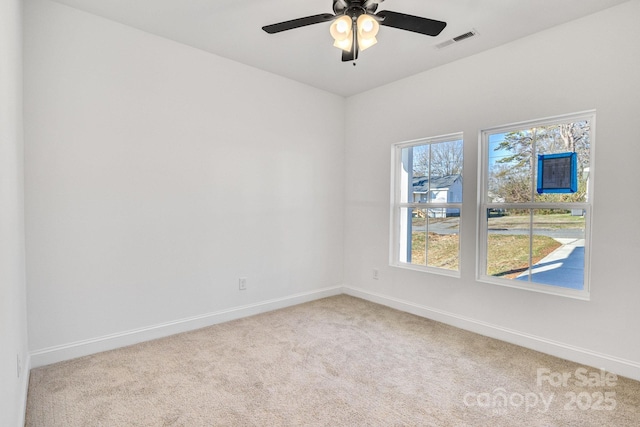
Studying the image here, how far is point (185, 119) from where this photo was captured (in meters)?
3.04

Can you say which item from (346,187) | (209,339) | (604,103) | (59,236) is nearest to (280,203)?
(346,187)

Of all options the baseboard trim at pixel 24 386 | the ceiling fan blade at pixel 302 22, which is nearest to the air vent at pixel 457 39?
the ceiling fan blade at pixel 302 22

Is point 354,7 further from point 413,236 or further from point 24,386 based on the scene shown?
point 24,386

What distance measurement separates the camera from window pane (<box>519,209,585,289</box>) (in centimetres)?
263

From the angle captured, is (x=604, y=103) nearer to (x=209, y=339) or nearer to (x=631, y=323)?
(x=631, y=323)

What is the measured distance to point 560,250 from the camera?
108 inches

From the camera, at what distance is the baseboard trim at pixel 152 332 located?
242 centimetres

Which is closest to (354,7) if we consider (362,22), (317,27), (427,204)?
(362,22)

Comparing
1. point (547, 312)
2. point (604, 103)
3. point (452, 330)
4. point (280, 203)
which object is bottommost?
point (452, 330)

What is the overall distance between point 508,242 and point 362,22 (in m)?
2.33

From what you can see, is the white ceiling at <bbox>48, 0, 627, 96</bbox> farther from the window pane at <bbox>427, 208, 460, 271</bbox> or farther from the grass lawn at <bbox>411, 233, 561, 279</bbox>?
the grass lawn at <bbox>411, 233, 561, 279</bbox>

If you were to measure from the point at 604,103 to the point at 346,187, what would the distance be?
271 centimetres

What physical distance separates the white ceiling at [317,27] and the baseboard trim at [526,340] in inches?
101

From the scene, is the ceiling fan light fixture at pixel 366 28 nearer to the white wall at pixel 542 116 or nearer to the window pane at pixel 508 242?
the white wall at pixel 542 116
